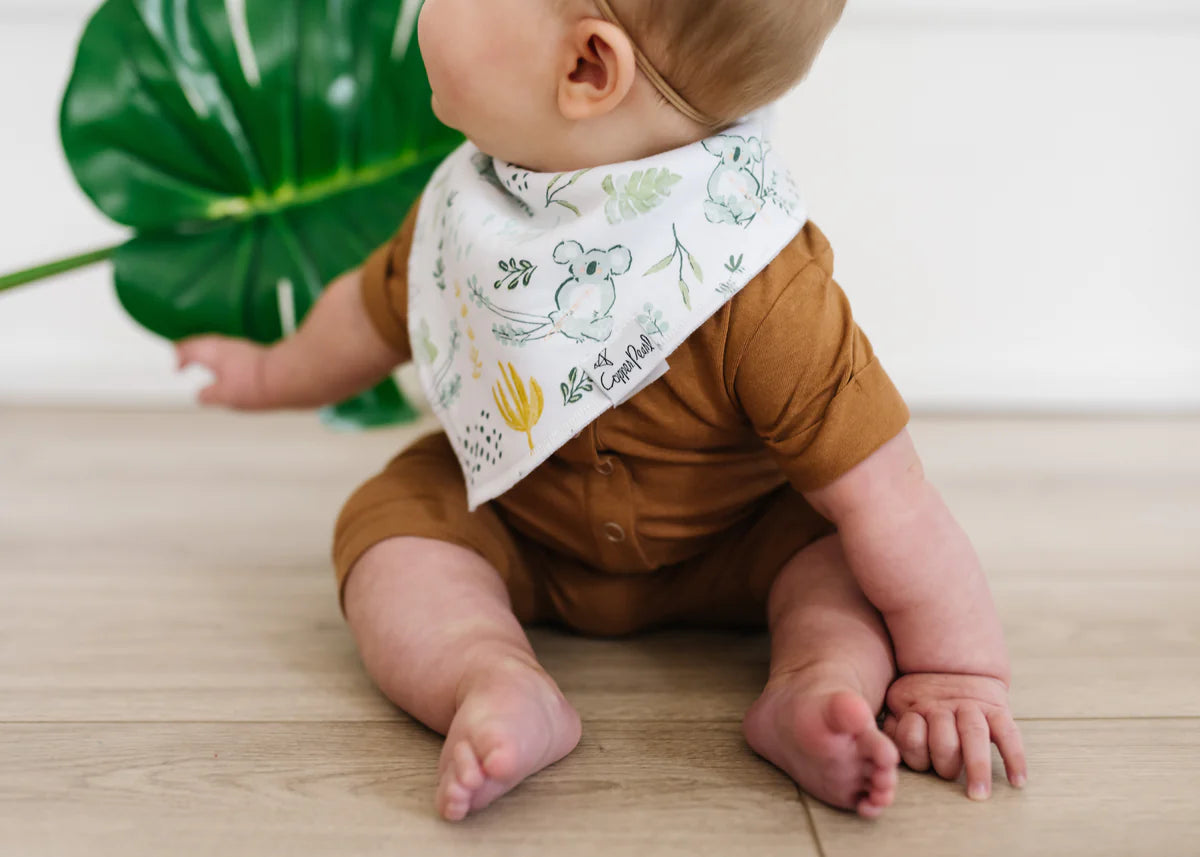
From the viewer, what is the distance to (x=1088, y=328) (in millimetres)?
1487

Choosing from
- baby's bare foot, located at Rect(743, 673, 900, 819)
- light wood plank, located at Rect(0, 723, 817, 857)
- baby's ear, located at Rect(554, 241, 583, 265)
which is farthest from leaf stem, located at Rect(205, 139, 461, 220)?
baby's bare foot, located at Rect(743, 673, 900, 819)

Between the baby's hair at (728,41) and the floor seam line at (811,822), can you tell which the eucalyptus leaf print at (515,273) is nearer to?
the baby's hair at (728,41)

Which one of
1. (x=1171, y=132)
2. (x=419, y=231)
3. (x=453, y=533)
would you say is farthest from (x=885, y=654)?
(x=1171, y=132)

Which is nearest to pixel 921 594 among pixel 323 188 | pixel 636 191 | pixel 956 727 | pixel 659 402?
pixel 956 727

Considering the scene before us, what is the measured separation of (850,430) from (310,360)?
47cm

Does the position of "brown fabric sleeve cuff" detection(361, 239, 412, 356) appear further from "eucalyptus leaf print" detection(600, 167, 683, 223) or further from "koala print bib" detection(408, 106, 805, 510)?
"eucalyptus leaf print" detection(600, 167, 683, 223)

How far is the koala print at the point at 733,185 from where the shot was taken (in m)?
0.74

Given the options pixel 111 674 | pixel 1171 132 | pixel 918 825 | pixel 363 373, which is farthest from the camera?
→ pixel 1171 132

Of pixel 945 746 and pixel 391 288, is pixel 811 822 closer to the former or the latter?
pixel 945 746

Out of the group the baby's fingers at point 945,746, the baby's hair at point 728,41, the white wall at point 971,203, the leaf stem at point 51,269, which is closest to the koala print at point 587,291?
the baby's hair at point 728,41

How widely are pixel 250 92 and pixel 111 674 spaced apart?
1.95ft

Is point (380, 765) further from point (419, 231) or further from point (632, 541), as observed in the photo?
point (419, 231)

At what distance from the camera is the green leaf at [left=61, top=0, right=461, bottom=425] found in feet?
3.63

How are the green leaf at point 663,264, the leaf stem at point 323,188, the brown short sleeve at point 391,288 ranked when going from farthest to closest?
the leaf stem at point 323,188 → the brown short sleeve at point 391,288 → the green leaf at point 663,264
